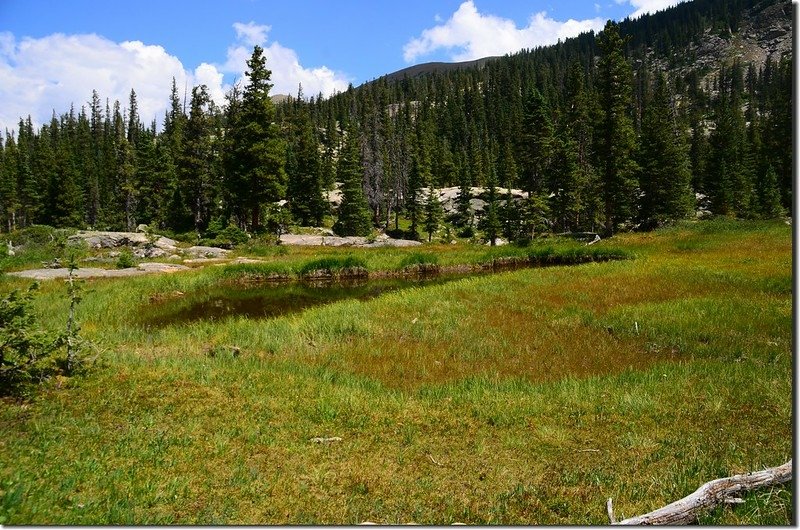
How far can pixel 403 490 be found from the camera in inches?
243

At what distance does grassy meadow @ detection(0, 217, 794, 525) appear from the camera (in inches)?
225

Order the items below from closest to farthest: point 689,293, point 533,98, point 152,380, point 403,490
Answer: point 403,490, point 152,380, point 689,293, point 533,98

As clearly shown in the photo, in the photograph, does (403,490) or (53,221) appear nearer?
(403,490)

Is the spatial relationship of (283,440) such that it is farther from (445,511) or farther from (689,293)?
(689,293)

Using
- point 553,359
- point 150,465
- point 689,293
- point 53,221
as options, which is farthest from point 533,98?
point 53,221

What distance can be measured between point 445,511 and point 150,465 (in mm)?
→ 3938

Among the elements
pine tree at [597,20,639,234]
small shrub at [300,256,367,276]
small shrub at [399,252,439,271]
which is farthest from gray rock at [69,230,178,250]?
pine tree at [597,20,639,234]

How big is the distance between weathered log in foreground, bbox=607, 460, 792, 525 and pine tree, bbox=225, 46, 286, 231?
45.3 m

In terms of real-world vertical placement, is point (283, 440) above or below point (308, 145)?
below

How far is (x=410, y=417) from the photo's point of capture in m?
8.78

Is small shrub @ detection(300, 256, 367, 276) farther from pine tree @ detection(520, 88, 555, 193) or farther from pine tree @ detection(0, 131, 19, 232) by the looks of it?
pine tree @ detection(0, 131, 19, 232)

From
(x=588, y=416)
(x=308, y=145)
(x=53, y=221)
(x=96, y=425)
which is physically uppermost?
(x=308, y=145)

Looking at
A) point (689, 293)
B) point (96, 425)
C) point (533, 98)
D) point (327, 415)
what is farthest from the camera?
point (533, 98)

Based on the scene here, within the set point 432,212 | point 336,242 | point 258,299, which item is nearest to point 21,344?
point 258,299
